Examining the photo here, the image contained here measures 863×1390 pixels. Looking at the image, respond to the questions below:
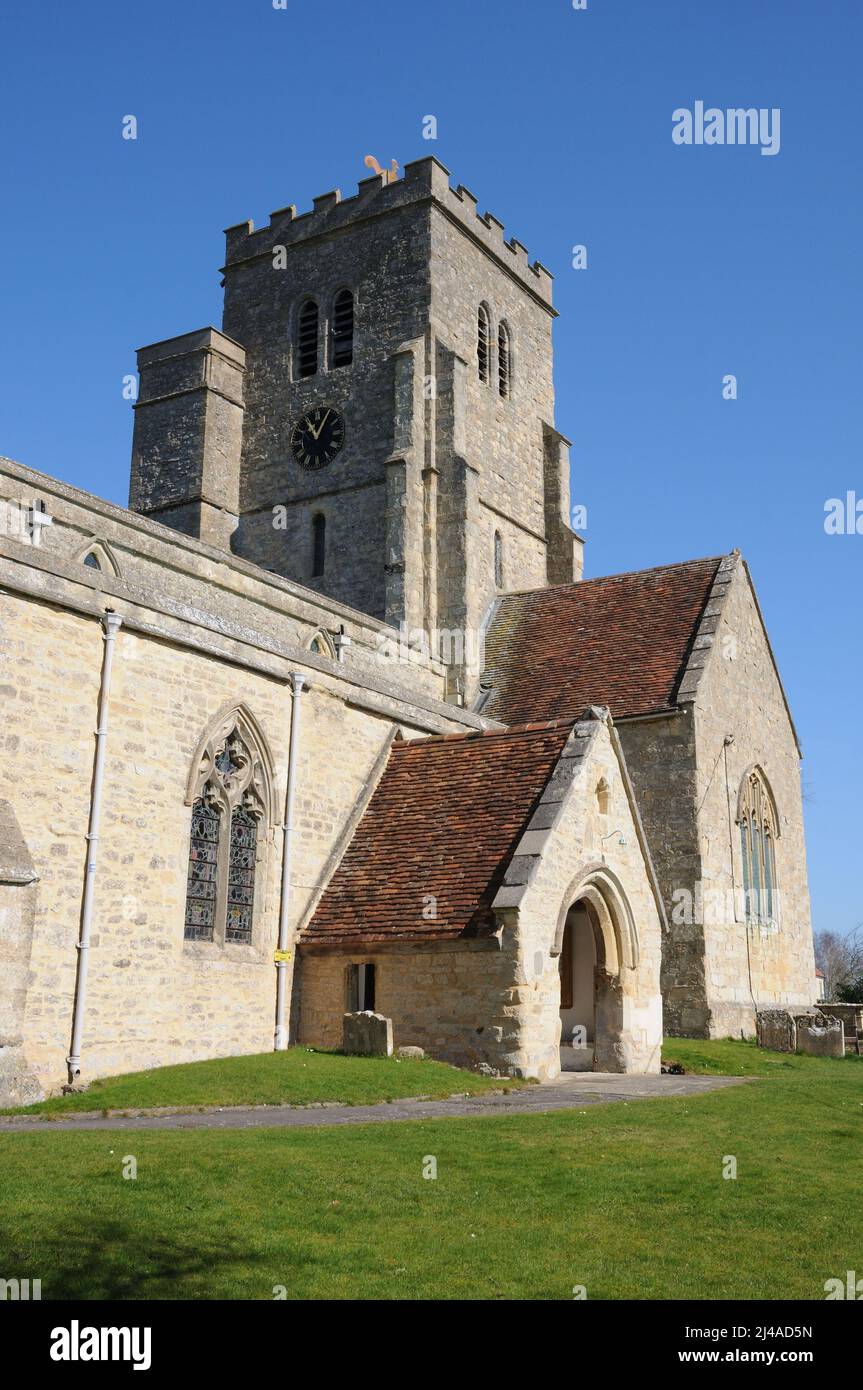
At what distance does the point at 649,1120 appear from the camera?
11.4 meters

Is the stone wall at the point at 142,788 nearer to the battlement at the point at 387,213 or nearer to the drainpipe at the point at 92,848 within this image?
the drainpipe at the point at 92,848

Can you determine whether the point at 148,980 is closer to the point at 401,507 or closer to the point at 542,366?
the point at 401,507

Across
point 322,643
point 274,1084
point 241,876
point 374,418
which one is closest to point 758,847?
point 322,643

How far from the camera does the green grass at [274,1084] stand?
1235 centimetres

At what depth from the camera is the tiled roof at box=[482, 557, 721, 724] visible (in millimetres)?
25078

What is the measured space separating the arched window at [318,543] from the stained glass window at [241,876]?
59.3 feet

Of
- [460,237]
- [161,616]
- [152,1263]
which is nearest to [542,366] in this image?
[460,237]

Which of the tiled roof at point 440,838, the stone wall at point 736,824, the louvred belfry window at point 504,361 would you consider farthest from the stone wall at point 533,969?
Answer: the louvred belfry window at point 504,361

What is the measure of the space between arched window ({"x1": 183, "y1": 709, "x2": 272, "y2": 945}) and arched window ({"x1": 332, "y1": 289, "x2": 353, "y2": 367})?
21.6 metres

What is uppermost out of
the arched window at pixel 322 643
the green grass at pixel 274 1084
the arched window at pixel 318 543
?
the arched window at pixel 318 543

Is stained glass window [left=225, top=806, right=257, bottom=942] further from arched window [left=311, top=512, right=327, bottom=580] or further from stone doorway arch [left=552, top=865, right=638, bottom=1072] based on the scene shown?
arched window [left=311, top=512, right=327, bottom=580]

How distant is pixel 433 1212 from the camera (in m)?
7.44

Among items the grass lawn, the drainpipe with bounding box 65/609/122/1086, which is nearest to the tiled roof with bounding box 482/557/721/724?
the drainpipe with bounding box 65/609/122/1086
